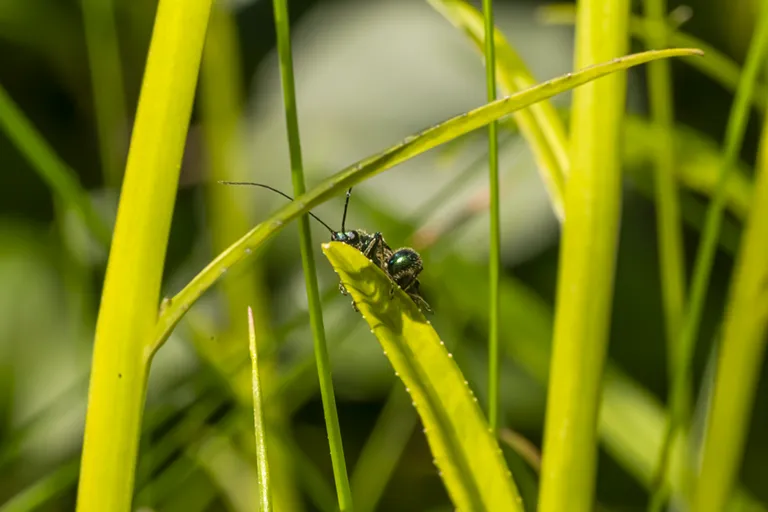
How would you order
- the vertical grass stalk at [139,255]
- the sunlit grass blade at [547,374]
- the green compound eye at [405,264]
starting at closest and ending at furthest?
the vertical grass stalk at [139,255] < the green compound eye at [405,264] < the sunlit grass blade at [547,374]

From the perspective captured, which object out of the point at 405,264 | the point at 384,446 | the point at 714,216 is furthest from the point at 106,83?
the point at 714,216

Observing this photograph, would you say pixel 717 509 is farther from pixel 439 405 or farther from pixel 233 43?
Result: pixel 233 43

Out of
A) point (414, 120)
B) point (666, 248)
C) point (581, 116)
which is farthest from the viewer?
point (414, 120)

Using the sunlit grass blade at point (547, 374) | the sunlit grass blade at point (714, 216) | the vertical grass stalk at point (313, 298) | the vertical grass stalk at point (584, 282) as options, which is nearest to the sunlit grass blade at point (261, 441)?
the vertical grass stalk at point (313, 298)

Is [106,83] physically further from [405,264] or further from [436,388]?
[436,388]

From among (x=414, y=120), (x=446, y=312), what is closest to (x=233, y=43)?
(x=414, y=120)

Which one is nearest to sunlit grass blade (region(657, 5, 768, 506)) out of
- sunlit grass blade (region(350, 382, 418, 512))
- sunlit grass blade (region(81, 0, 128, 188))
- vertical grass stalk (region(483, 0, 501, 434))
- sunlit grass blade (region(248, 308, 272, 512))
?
vertical grass stalk (region(483, 0, 501, 434))

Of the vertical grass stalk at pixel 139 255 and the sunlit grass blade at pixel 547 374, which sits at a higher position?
the sunlit grass blade at pixel 547 374

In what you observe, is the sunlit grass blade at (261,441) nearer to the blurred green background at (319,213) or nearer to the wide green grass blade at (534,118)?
the wide green grass blade at (534,118)
